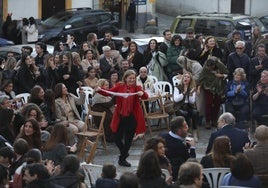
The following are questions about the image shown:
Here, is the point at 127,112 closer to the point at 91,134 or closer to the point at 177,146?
the point at 91,134

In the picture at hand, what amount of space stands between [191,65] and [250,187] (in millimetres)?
8531

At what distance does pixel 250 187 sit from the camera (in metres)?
12.7

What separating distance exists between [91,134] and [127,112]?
47.6 inches

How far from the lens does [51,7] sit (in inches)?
1591

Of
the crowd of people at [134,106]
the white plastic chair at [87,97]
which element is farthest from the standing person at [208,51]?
the white plastic chair at [87,97]

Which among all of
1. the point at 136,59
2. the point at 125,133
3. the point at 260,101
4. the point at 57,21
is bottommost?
the point at 125,133

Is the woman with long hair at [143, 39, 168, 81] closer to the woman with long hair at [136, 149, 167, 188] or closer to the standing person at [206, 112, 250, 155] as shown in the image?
the standing person at [206, 112, 250, 155]

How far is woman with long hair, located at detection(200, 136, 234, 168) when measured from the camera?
1365cm

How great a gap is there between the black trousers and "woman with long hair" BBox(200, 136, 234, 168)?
3688 millimetres

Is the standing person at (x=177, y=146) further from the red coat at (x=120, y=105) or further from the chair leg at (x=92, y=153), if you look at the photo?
the chair leg at (x=92, y=153)

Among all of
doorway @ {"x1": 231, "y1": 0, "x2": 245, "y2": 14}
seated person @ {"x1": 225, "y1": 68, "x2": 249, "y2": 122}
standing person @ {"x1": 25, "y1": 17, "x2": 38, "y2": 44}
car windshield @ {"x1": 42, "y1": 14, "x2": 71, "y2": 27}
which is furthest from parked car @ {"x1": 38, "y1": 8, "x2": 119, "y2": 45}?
seated person @ {"x1": 225, "y1": 68, "x2": 249, "y2": 122}

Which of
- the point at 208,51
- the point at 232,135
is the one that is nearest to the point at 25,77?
the point at 208,51

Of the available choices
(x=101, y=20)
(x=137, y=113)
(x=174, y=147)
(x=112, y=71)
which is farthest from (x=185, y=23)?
(x=174, y=147)

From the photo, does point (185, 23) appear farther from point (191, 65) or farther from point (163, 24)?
point (163, 24)
